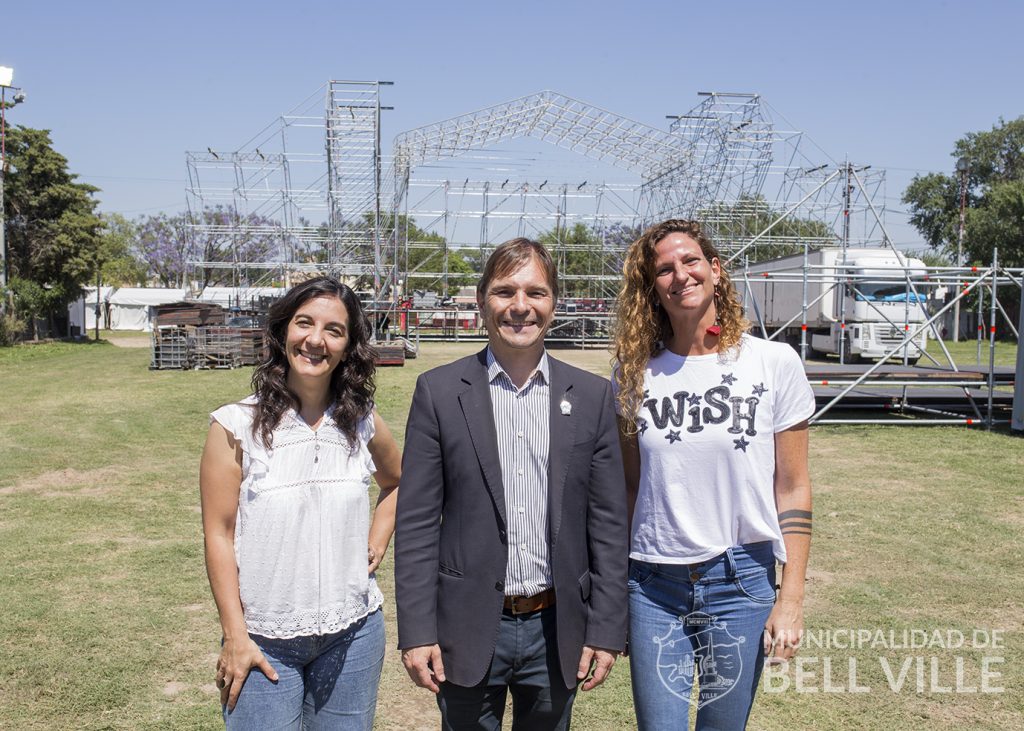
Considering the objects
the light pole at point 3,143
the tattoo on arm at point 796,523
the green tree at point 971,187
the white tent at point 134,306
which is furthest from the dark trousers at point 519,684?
the white tent at point 134,306

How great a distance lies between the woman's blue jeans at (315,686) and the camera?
2260mm

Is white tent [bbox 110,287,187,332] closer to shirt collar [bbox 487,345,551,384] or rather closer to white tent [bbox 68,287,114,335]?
white tent [bbox 68,287,114,335]

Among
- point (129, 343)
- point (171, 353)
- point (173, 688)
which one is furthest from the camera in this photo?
point (129, 343)

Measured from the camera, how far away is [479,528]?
227 centimetres

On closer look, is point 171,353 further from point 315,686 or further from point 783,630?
point 783,630

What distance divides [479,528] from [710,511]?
671mm

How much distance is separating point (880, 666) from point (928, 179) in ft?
177

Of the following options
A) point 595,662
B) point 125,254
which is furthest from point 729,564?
point 125,254

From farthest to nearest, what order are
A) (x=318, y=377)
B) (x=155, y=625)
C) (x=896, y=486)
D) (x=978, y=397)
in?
1. (x=978, y=397)
2. (x=896, y=486)
3. (x=155, y=625)
4. (x=318, y=377)

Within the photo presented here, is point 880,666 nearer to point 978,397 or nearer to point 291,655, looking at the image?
point 291,655

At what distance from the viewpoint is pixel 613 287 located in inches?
1462

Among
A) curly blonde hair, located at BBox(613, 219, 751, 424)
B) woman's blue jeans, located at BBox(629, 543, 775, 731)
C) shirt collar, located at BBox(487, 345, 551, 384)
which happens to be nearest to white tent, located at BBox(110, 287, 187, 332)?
curly blonde hair, located at BBox(613, 219, 751, 424)

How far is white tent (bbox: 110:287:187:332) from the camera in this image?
52.6m

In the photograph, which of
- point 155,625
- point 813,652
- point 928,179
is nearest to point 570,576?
point 813,652
